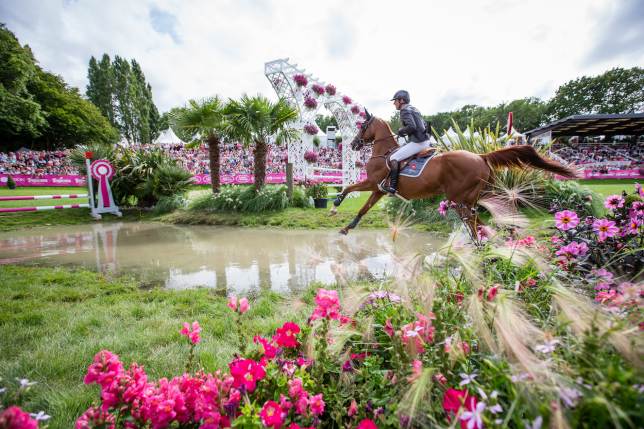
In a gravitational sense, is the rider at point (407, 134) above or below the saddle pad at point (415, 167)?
above

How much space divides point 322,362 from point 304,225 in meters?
6.87

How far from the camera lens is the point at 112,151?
11359mm

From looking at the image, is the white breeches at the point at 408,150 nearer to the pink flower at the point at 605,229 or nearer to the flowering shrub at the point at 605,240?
the flowering shrub at the point at 605,240

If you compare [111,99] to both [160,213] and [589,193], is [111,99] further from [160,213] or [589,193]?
[589,193]

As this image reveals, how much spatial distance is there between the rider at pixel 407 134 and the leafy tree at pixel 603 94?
56.3 meters

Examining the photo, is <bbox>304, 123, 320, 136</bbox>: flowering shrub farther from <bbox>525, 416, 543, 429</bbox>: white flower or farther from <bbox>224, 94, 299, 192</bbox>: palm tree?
<bbox>525, 416, 543, 429</bbox>: white flower

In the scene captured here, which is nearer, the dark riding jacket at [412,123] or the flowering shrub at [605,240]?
the flowering shrub at [605,240]

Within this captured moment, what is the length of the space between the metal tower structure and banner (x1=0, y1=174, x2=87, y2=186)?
1702 centimetres

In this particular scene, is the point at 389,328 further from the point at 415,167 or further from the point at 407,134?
the point at 407,134

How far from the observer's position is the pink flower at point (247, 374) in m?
1.07

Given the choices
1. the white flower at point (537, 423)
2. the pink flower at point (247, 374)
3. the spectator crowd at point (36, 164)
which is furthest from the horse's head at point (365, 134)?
the spectator crowd at point (36, 164)

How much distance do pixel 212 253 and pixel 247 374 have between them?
4785 mm

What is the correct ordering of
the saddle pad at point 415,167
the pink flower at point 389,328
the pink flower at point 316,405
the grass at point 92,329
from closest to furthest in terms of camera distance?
the pink flower at point 316,405 → the pink flower at point 389,328 → the grass at point 92,329 → the saddle pad at point 415,167

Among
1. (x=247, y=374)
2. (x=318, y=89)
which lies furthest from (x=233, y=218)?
(x=247, y=374)
